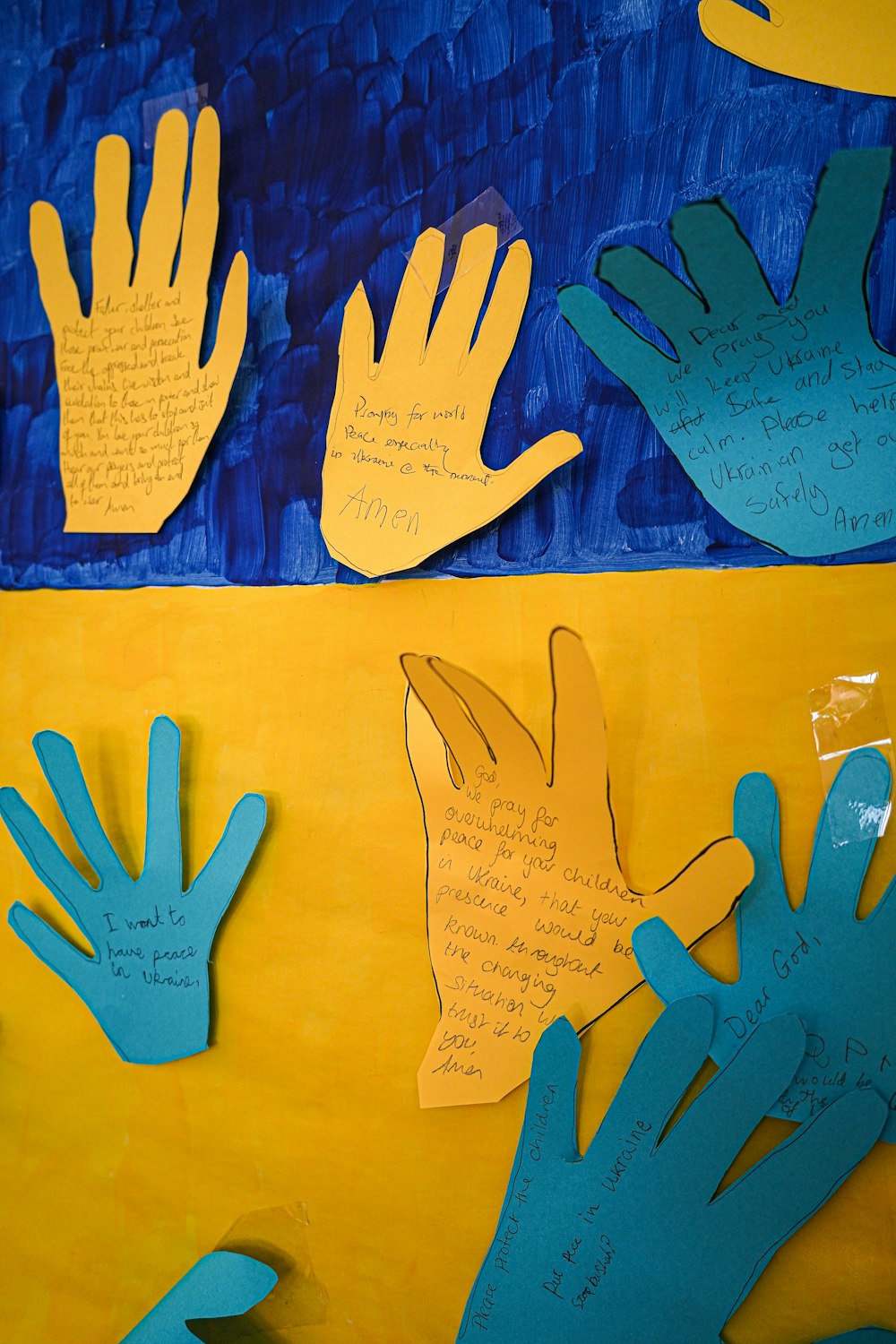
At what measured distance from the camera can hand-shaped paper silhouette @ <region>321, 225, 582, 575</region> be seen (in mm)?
698

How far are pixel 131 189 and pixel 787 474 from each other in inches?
26.2

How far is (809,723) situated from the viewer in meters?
0.61

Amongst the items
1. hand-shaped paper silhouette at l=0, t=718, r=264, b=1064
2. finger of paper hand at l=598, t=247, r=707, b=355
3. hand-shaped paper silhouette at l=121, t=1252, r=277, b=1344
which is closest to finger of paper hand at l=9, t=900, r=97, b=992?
hand-shaped paper silhouette at l=0, t=718, r=264, b=1064

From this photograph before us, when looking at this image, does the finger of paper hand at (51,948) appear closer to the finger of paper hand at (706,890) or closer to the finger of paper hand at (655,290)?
the finger of paper hand at (706,890)

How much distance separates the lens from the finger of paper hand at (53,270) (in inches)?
35.6

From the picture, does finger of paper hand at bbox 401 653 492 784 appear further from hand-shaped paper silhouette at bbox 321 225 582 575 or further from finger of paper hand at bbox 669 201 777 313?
finger of paper hand at bbox 669 201 777 313

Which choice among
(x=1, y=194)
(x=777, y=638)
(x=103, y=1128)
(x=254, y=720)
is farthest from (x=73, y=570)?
(x=777, y=638)

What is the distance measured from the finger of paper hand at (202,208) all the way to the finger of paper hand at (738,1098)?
73 centimetres

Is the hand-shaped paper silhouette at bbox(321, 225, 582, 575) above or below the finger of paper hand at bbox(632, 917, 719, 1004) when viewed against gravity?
above

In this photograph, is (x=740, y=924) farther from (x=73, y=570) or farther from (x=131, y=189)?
(x=131, y=189)

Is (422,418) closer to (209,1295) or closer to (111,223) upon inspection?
(111,223)

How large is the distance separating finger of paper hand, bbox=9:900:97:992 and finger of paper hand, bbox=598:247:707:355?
0.70m

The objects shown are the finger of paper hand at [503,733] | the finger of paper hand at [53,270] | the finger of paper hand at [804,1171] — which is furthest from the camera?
the finger of paper hand at [53,270]

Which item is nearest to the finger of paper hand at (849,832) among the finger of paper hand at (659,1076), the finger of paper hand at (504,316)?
the finger of paper hand at (659,1076)
